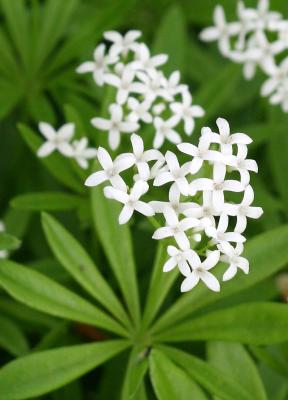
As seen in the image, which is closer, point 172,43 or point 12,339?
point 12,339

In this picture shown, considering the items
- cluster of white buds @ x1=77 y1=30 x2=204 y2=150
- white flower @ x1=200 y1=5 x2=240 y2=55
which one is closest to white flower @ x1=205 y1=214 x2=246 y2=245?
cluster of white buds @ x1=77 y1=30 x2=204 y2=150

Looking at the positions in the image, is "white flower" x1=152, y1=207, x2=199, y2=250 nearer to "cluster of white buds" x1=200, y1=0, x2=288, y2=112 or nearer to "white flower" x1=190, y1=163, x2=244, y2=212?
"white flower" x1=190, y1=163, x2=244, y2=212

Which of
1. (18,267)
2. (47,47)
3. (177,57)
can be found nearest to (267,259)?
(18,267)

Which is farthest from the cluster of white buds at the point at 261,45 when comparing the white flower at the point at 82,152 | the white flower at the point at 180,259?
the white flower at the point at 180,259

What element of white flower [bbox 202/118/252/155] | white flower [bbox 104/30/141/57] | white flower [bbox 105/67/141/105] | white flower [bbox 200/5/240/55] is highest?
white flower [bbox 200/5/240/55]

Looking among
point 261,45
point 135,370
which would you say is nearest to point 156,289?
point 135,370

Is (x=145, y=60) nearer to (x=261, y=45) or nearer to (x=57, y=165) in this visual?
(x=57, y=165)
